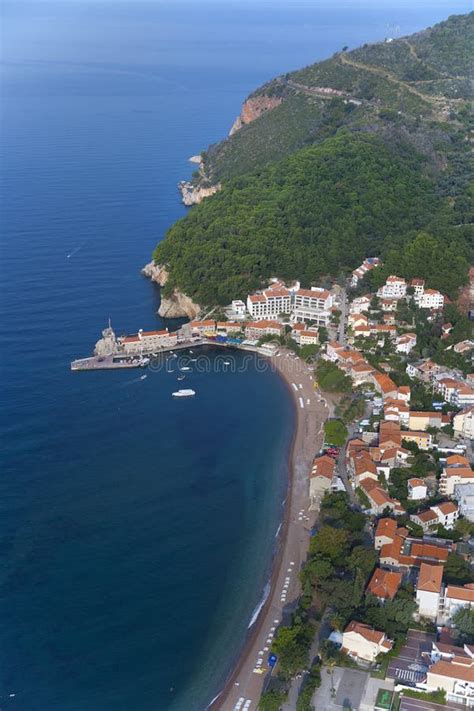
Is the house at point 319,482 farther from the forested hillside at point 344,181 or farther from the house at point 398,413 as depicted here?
the forested hillside at point 344,181

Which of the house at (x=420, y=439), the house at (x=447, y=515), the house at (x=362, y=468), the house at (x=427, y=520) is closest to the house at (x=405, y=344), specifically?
the house at (x=420, y=439)

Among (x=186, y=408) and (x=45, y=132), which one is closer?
(x=186, y=408)

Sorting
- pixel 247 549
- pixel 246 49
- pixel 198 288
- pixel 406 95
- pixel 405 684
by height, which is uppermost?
pixel 246 49

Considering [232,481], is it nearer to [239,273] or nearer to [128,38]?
[239,273]

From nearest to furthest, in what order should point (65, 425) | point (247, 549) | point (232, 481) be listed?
point (247, 549) → point (232, 481) → point (65, 425)

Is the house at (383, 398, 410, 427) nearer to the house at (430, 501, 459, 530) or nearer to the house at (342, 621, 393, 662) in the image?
the house at (430, 501, 459, 530)

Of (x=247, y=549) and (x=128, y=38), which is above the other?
(x=128, y=38)

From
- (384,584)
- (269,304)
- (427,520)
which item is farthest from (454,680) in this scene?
(269,304)

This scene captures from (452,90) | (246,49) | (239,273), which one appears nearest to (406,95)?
(452,90)
